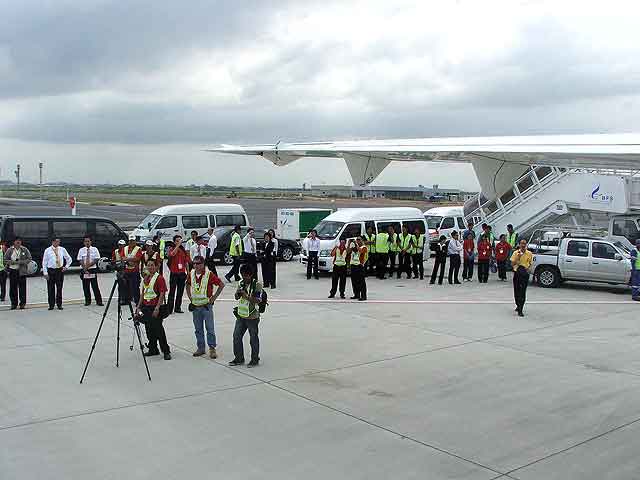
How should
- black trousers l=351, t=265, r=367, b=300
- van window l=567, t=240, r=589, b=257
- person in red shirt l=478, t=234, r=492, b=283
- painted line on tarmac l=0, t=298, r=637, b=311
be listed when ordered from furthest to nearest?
person in red shirt l=478, t=234, r=492, b=283 → van window l=567, t=240, r=589, b=257 → black trousers l=351, t=265, r=367, b=300 → painted line on tarmac l=0, t=298, r=637, b=311

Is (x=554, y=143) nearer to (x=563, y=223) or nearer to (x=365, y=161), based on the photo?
(x=365, y=161)

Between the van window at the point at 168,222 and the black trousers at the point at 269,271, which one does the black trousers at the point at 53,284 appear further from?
the van window at the point at 168,222

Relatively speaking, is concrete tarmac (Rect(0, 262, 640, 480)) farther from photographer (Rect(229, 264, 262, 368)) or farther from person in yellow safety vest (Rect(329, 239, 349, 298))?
person in yellow safety vest (Rect(329, 239, 349, 298))

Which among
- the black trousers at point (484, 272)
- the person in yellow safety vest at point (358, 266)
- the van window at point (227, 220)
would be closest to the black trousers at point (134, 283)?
the person in yellow safety vest at point (358, 266)

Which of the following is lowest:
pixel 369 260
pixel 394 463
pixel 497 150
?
pixel 394 463

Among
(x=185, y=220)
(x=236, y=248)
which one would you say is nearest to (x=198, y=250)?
(x=236, y=248)

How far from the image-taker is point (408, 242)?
68.0ft

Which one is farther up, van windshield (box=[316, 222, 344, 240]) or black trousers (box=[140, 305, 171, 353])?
van windshield (box=[316, 222, 344, 240])

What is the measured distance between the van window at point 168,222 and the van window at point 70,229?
4.05m

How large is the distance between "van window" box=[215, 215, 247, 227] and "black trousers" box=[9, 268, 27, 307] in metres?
11.8

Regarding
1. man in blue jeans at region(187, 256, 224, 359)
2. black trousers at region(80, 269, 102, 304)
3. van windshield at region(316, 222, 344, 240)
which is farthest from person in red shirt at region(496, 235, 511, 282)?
man in blue jeans at region(187, 256, 224, 359)

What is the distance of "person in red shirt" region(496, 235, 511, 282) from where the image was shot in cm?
2012

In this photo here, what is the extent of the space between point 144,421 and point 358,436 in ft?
7.94

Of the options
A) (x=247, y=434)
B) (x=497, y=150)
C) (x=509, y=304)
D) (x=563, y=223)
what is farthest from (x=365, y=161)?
(x=563, y=223)
